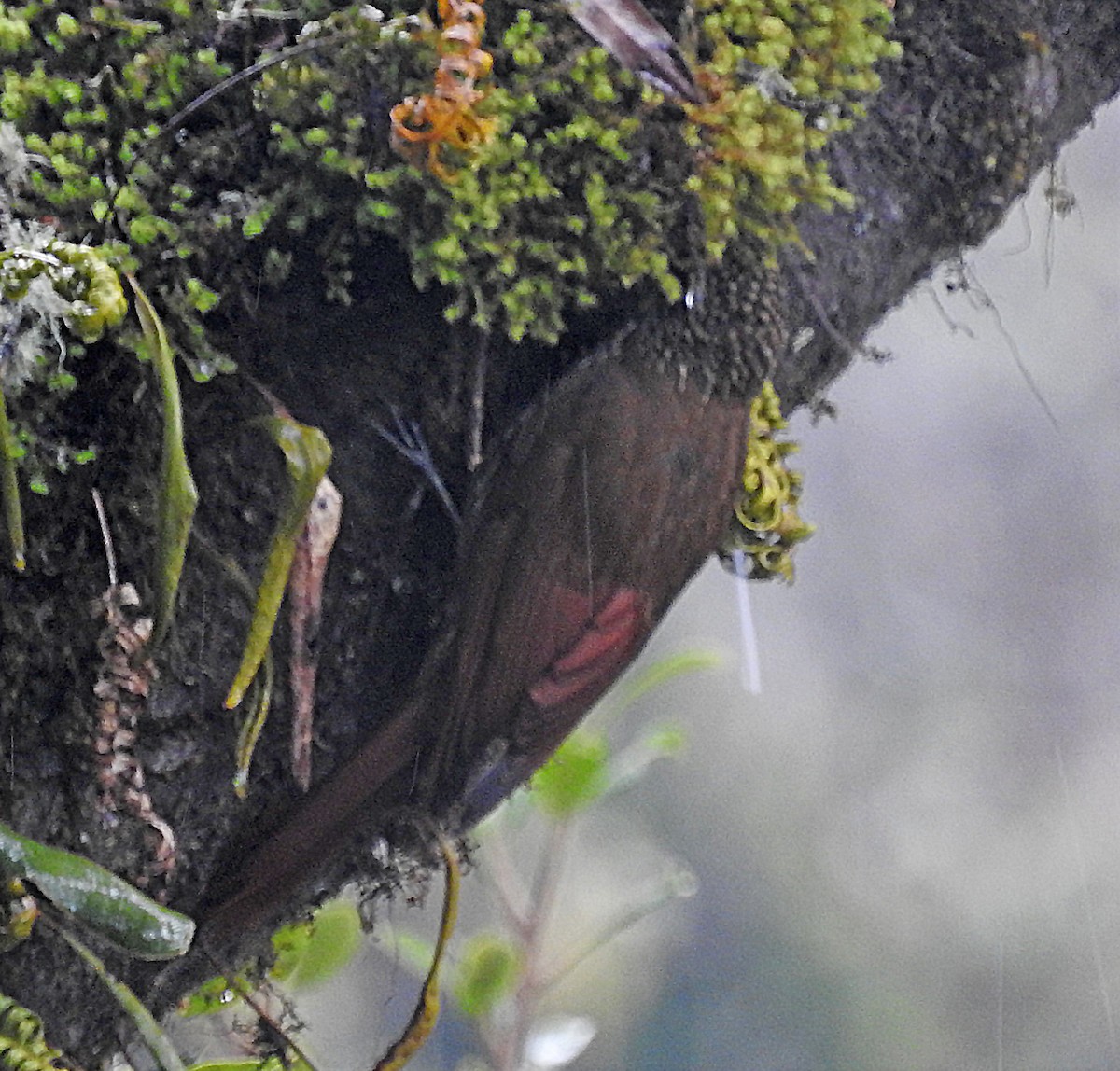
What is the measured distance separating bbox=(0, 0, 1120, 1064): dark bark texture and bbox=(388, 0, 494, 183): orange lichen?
0.07 metres

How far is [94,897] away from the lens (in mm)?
486

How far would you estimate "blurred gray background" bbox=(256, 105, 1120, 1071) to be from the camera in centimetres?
76

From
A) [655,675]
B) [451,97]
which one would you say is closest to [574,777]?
[655,675]

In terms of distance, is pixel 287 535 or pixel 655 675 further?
pixel 655 675

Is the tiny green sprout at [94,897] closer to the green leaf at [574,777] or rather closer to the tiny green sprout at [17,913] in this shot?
the tiny green sprout at [17,913]

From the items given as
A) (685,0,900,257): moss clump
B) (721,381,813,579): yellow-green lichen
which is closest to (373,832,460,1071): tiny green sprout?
(721,381,813,579): yellow-green lichen

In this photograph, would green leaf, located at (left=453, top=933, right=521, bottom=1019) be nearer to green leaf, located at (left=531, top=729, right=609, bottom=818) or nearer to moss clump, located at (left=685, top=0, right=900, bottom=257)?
green leaf, located at (left=531, top=729, right=609, bottom=818)

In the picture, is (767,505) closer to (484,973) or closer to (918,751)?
(918,751)

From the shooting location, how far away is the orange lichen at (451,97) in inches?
19.7

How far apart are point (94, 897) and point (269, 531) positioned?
180 millimetres

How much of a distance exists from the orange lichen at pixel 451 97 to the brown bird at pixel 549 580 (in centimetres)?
13

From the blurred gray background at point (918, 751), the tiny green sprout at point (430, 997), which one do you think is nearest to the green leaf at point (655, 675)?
the blurred gray background at point (918, 751)

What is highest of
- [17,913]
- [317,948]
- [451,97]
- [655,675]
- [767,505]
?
[451,97]

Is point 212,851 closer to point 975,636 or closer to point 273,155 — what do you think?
point 273,155
